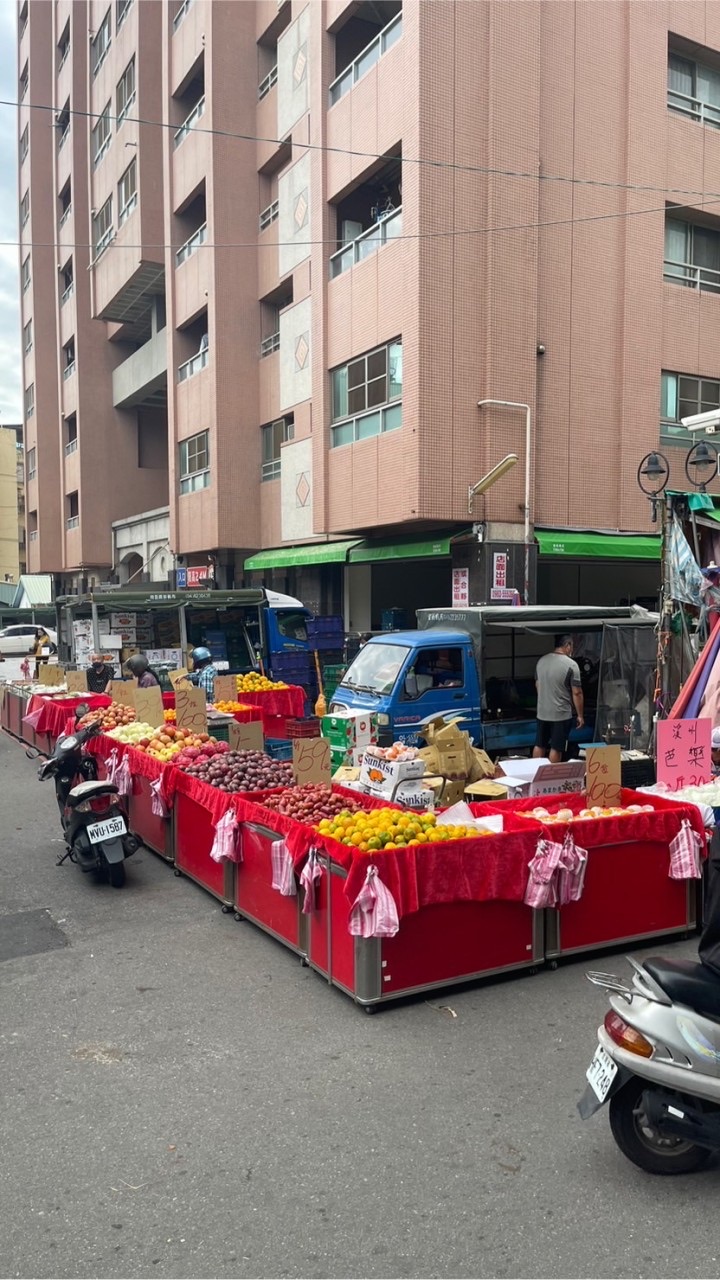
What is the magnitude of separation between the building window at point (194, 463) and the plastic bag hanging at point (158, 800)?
2008cm

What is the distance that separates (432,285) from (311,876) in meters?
14.4

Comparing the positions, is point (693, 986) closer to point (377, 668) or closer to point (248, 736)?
point (248, 736)

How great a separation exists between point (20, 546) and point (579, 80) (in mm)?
62518

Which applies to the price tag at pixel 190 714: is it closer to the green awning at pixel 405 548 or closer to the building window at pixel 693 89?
the green awning at pixel 405 548

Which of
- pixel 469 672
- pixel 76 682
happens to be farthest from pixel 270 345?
pixel 469 672

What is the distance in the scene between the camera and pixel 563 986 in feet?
18.3

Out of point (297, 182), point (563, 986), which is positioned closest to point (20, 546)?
point (297, 182)

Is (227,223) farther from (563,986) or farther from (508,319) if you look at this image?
(563,986)

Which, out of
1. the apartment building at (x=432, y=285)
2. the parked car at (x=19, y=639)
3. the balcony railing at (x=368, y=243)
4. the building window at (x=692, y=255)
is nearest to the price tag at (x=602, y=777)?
the apartment building at (x=432, y=285)

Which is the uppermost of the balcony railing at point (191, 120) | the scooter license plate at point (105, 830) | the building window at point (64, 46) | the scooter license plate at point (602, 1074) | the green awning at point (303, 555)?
the building window at point (64, 46)

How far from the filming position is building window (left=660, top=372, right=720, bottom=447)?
67.3 ft

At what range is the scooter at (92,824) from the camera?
7.70m

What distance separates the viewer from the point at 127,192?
32844mm

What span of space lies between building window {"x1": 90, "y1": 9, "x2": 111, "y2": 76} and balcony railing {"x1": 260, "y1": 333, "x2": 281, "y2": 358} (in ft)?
57.4
